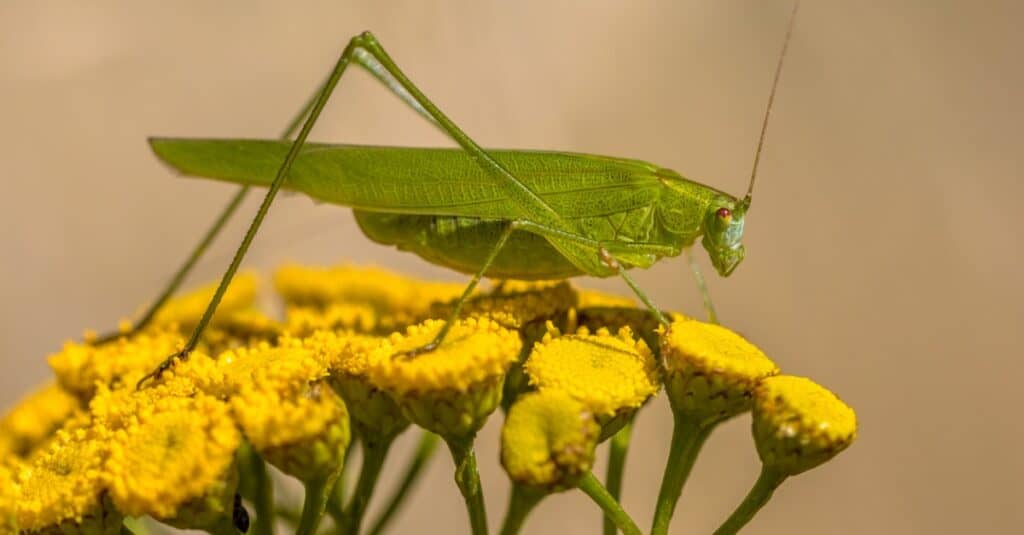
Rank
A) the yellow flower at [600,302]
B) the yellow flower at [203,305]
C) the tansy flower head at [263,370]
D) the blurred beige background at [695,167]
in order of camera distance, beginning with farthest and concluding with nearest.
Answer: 1. the blurred beige background at [695,167]
2. the yellow flower at [203,305]
3. the yellow flower at [600,302]
4. the tansy flower head at [263,370]

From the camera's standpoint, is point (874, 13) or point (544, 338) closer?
point (544, 338)

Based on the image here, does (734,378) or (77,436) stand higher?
(734,378)

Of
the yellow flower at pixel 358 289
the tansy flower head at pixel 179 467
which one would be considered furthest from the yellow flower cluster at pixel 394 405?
the yellow flower at pixel 358 289

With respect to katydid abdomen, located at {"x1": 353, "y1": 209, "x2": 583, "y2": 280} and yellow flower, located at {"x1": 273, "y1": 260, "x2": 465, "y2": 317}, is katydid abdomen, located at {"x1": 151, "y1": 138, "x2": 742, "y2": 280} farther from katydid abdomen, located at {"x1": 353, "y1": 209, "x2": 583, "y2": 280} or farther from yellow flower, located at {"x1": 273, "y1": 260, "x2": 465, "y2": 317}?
yellow flower, located at {"x1": 273, "y1": 260, "x2": 465, "y2": 317}

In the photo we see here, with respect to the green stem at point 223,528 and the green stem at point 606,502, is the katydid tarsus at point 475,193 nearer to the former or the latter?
the green stem at point 606,502

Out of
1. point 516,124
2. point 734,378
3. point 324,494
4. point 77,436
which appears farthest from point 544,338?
point 516,124

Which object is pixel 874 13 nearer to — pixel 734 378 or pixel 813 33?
pixel 813 33

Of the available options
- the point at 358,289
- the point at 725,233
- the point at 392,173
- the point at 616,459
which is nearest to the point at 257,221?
the point at 392,173
